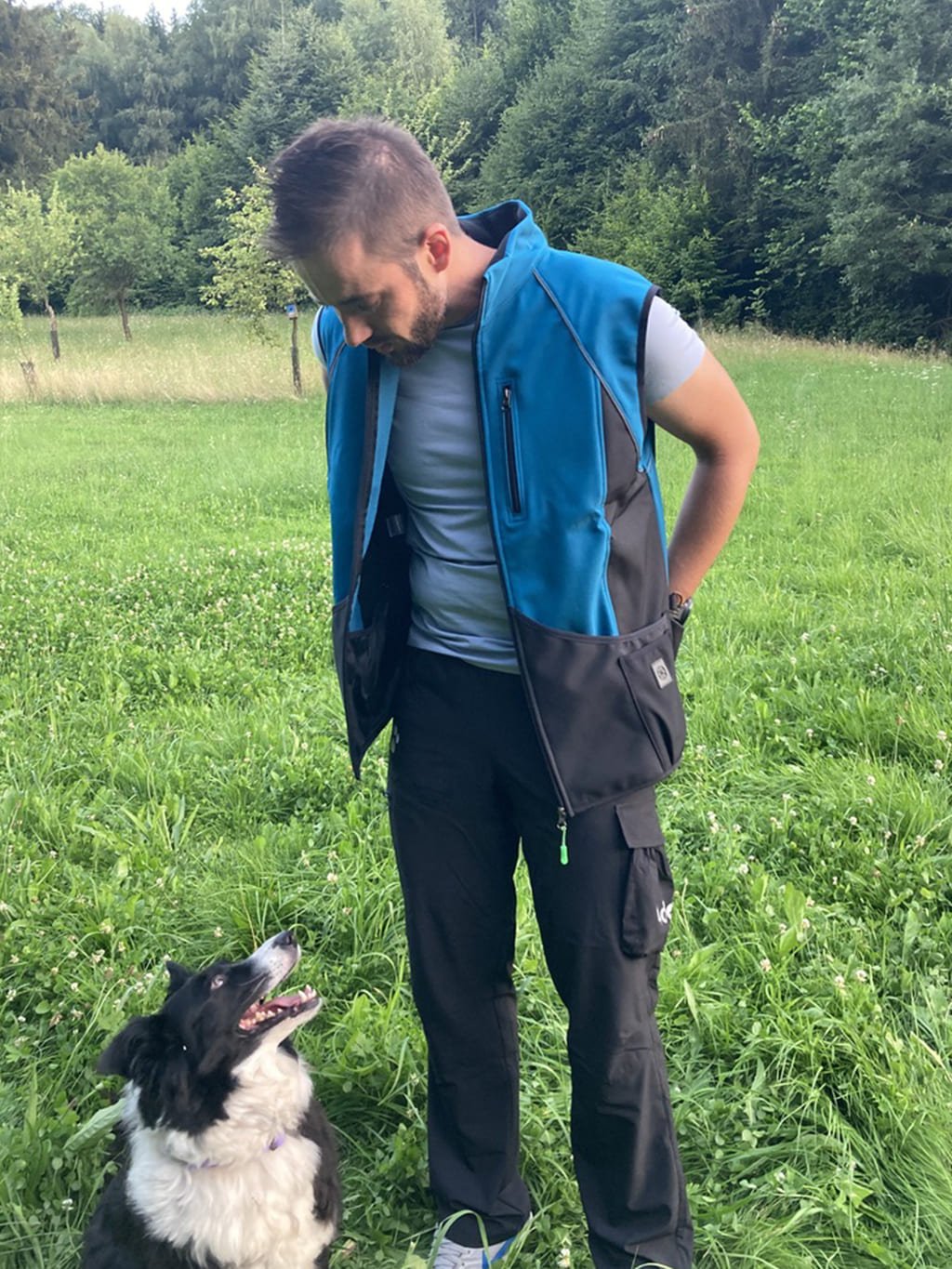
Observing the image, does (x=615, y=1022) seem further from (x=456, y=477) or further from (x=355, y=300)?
(x=355, y=300)

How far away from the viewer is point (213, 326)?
3541cm

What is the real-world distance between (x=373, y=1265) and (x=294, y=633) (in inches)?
141

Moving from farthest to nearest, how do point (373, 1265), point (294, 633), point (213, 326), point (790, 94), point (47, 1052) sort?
point (213, 326)
point (790, 94)
point (294, 633)
point (47, 1052)
point (373, 1265)

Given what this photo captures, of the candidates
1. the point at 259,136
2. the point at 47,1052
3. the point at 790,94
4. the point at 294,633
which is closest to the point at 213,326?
the point at 259,136

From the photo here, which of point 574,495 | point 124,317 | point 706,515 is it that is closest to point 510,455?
point 574,495

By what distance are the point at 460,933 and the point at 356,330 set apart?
1.24m

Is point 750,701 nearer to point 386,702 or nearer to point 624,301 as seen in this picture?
point 386,702

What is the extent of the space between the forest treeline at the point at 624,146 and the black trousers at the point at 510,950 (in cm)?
1995

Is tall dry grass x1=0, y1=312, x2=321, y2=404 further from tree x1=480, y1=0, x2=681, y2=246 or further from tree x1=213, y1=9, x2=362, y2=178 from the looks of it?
tree x1=213, y1=9, x2=362, y2=178

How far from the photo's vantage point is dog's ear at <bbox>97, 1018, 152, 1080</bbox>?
75.0 inches

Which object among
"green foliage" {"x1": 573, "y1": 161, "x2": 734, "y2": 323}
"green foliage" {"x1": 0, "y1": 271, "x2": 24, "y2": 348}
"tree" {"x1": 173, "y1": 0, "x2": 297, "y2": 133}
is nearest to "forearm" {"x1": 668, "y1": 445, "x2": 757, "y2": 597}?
"green foliage" {"x1": 0, "y1": 271, "x2": 24, "y2": 348}

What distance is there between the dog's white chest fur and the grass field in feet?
0.96

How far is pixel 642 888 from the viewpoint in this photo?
173 cm

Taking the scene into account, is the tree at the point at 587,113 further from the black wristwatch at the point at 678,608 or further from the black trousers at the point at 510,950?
the black trousers at the point at 510,950
